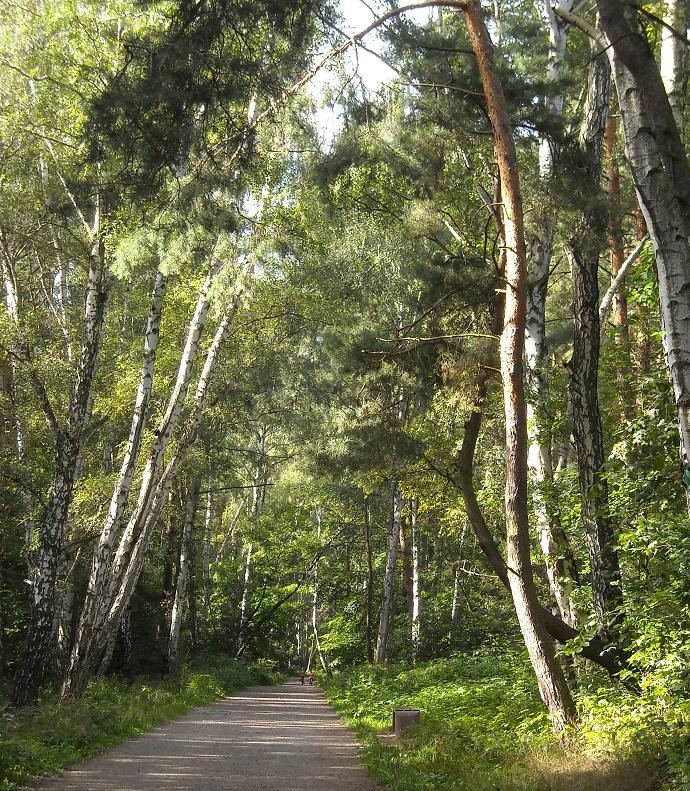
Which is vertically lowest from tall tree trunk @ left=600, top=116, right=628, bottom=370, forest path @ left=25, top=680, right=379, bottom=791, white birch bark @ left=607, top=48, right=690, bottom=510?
forest path @ left=25, top=680, right=379, bottom=791

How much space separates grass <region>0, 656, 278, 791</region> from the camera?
22.3 feet

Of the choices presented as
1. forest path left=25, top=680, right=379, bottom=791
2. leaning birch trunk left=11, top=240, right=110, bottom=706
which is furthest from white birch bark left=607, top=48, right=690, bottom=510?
leaning birch trunk left=11, top=240, right=110, bottom=706

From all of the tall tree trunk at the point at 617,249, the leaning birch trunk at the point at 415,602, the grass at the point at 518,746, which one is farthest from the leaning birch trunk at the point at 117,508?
the leaning birch trunk at the point at 415,602

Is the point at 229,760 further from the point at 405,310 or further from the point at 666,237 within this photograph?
the point at 405,310

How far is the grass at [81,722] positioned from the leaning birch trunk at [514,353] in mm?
5091

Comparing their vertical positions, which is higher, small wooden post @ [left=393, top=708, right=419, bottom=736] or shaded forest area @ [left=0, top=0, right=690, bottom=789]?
shaded forest area @ [left=0, top=0, right=690, bottom=789]

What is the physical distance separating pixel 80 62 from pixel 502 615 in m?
19.7

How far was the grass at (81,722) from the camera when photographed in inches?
267

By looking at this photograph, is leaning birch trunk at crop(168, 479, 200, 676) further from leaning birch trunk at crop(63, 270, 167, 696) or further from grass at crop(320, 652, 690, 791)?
grass at crop(320, 652, 690, 791)

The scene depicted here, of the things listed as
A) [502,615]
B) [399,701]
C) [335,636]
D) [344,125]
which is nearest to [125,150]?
[344,125]

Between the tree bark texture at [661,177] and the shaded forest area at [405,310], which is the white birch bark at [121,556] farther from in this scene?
the tree bark texture at [661,177]

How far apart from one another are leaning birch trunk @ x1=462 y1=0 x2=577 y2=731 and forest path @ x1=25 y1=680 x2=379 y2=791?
2.50 m

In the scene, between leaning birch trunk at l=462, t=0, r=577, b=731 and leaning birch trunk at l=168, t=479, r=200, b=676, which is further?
leaning birch trunk at l=168, t=479, r=200, b=676

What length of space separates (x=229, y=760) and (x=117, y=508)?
485cm
